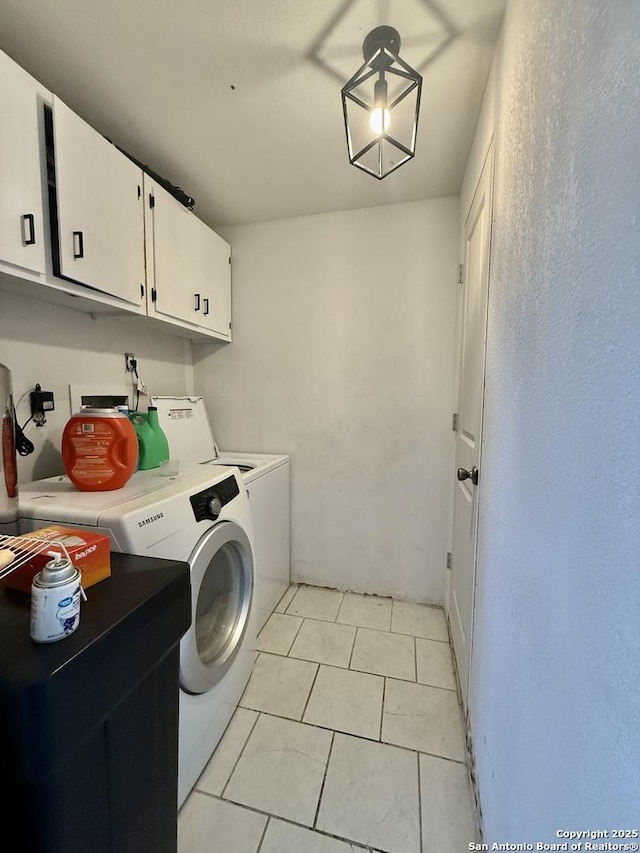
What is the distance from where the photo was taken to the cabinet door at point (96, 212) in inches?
44.4

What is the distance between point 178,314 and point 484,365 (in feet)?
4.84

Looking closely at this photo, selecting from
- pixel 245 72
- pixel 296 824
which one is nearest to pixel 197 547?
pixel 296 824

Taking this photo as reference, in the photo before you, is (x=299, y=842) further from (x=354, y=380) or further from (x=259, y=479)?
(x=354, y=380)

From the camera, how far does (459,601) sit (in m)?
1.57

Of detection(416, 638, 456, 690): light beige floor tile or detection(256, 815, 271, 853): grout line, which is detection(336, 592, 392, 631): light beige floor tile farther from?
detection(256, 815, 271, 853): grout line

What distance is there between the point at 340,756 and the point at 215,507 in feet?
3.26

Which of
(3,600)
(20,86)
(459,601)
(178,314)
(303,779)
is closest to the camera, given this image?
(3,600)

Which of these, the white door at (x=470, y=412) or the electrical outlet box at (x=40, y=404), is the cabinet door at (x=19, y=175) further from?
the white door at (x=470, y=412)

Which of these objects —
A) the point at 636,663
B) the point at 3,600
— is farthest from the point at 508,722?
the point at 3,600

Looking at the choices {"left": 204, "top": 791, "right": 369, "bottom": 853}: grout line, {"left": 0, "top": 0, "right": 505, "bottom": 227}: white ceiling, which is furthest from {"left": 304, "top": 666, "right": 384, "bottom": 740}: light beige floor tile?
{"left": 0, "top": 0, "right": 505, "bottom": 227}: white ceiling

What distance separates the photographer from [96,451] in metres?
1.12

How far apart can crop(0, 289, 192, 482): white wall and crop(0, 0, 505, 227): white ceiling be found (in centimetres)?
81

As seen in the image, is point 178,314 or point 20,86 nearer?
point 20,86

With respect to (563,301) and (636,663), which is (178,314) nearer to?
(563,301)
